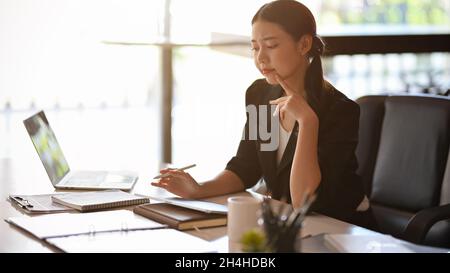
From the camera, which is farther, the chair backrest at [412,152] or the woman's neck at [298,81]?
the chair backrest at [412,152]

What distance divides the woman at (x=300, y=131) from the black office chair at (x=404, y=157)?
330 millimetres

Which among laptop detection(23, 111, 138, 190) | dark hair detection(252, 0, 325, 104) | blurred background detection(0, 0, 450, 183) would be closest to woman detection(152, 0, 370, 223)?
dark hair detection(252, 0, 325, 104)

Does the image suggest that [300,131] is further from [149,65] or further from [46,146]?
[149,65]

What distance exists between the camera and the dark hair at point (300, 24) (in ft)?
7.14

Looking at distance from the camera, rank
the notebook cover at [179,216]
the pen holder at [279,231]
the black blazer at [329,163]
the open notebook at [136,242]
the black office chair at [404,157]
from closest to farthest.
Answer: the pen holder at [279,231], the open notebook at [136,242], the notebook cover at [179,216], the black blazer at [329,163], the black office chair at [404,157]

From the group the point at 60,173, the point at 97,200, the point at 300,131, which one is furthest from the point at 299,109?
the point at 60,173

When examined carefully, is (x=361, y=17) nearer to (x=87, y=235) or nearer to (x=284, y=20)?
(x=284, y=20)

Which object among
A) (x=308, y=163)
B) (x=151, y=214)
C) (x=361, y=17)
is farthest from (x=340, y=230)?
(x=361, y=17)

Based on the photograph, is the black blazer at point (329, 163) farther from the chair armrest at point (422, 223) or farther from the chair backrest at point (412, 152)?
the chair backrest at point (412, 152)

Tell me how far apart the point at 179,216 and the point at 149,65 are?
7.44 feet

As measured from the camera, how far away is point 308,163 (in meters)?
2.05

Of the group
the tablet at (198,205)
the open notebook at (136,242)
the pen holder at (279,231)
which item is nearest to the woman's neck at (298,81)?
the tablet at (198,205)

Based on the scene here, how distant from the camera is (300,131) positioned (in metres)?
2.06

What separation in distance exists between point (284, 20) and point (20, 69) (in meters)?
1.80
